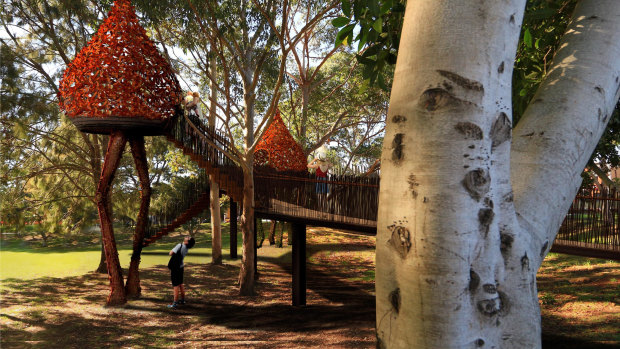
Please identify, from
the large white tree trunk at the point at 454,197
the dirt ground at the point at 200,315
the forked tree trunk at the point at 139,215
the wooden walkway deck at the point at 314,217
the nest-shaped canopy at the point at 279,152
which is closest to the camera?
the large white tree trunk at the point at 454,197

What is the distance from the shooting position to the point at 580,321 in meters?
8.54

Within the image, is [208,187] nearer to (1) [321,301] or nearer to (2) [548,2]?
(1) [321,301]

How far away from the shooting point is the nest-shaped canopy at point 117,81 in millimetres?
9039

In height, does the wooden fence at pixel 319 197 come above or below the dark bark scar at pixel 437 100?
below

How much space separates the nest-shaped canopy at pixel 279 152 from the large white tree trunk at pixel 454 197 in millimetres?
13000

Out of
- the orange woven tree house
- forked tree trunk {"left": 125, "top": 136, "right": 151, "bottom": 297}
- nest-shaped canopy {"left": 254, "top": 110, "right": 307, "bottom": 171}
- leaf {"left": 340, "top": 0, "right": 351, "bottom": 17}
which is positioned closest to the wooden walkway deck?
forked tree trunk {"left": 125, "top": 136, "right": 151, "bottom": 297}

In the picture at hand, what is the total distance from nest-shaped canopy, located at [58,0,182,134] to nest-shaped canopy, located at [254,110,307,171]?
5.24m

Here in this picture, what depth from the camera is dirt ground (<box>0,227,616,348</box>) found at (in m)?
7.91

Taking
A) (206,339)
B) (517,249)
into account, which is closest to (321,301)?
(206,339)

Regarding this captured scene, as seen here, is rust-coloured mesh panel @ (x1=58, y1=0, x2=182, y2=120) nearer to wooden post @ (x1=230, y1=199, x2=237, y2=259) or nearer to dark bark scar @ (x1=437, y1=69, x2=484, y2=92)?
wooden post @ (x1=230, y1=199, x2=237, y2=259)

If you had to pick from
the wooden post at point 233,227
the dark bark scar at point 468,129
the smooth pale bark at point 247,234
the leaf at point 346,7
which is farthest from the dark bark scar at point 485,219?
the wooden post at point 233,227

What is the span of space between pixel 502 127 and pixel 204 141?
1097 cm

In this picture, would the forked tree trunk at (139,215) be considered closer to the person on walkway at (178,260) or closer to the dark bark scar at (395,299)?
the person on walkway at (178,260)

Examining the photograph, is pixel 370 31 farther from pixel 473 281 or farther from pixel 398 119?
pixel 473 281
